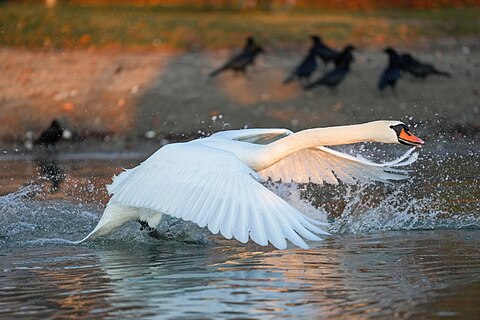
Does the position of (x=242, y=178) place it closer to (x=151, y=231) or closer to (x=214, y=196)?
(x=214, y=196)

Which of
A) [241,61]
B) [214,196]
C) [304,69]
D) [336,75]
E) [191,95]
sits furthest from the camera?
[241,61]

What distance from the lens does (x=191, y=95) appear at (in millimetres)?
18156

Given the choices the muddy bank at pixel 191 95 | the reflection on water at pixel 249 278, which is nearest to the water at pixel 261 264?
the reflection on water at pixel 249 278

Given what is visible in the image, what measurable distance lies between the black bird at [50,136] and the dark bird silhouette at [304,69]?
Result: 3943 millimetres

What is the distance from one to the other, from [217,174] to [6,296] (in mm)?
1553

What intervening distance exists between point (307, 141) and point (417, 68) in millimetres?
10387

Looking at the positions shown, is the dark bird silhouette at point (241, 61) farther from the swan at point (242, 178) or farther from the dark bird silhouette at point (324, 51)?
the swan at point (242, 178)

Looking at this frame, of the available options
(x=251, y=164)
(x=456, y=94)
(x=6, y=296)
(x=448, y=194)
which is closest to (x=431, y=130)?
(x=456, y=94)

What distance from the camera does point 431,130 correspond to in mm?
16359

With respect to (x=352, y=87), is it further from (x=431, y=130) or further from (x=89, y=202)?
(x=89, y=202)

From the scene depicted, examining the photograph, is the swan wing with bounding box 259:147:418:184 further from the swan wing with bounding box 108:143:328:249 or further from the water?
the swan wing with bounding box 108:143:328:249

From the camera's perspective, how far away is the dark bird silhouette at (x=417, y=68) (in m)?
18.0

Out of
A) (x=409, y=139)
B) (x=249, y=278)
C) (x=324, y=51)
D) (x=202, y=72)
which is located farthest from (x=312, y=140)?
(x=202, y=72)

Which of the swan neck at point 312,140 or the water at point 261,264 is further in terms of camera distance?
the swan neck at point 312,140
